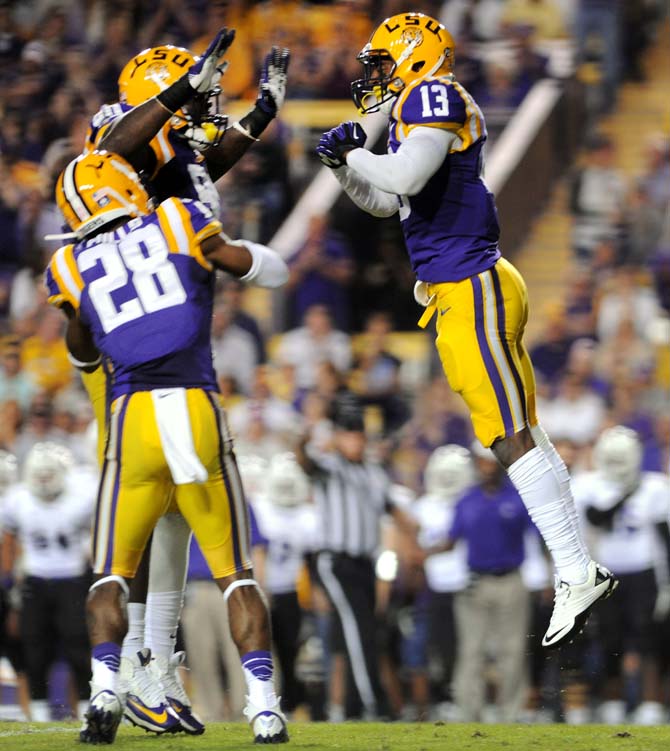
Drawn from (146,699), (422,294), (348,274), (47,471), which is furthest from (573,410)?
(146,699)

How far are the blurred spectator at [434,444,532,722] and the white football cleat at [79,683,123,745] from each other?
3.90m

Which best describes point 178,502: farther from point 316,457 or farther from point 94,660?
point 316,457

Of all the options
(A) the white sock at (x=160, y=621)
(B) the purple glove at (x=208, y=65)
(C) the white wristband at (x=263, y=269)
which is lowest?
(A) the white sock at (x=160, y=621)

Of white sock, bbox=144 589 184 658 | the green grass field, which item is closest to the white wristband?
white sock, bbox=144 589 184 658

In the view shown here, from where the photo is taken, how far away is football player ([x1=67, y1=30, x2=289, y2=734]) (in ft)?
18.9

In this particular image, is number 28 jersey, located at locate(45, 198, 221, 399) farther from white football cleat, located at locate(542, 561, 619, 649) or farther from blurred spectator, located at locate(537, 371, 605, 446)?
blurred spectator, located at locate(537, 371, 605, 446)

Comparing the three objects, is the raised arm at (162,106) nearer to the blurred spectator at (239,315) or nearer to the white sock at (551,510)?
the white sock at (551,510)

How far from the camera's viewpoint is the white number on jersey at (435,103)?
17.9ft

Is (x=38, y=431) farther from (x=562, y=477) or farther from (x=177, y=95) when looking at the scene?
(x=562, y=477)

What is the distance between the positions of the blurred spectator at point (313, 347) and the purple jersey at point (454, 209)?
4765 mm

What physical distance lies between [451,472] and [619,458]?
0.99 m

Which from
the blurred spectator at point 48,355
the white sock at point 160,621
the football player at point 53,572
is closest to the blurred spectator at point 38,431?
the blurred spectator at point 48,355

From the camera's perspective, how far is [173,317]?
17.2 feet

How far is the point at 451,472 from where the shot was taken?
9.37 meters
